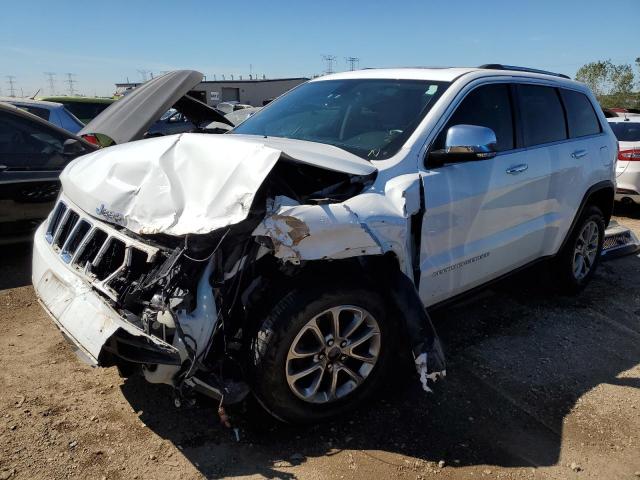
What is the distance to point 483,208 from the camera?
11.5ft

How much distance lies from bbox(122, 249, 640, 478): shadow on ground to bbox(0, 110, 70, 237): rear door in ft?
8.56

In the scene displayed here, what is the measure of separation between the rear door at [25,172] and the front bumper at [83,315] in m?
2.15

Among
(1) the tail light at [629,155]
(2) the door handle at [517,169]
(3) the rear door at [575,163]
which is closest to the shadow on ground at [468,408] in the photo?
(3) the rear door at [575,163]

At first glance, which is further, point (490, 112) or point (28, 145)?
point (28, 145)

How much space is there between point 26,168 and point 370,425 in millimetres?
Result: 4098

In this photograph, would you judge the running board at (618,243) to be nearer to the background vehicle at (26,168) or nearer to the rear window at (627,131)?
the rear window at (627,131)

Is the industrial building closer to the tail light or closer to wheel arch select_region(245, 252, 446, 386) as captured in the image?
the tail light

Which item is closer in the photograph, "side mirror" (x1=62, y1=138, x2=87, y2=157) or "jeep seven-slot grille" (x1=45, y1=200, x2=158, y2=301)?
"jeep seven-slot grille" (x1=45, y1=200, x2=158, y2=301)

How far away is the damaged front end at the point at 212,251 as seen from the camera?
2.46m

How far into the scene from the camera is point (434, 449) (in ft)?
9.20

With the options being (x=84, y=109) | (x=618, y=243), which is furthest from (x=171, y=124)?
(x=618, y=243)

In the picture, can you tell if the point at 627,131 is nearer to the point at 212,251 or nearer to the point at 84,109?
A: the point at 212,251

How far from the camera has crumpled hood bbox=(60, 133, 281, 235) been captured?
2.50 meters

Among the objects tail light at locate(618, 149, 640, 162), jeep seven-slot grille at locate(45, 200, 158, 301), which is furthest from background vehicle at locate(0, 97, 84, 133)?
tail light at locate(618, 149, 640, 162)
